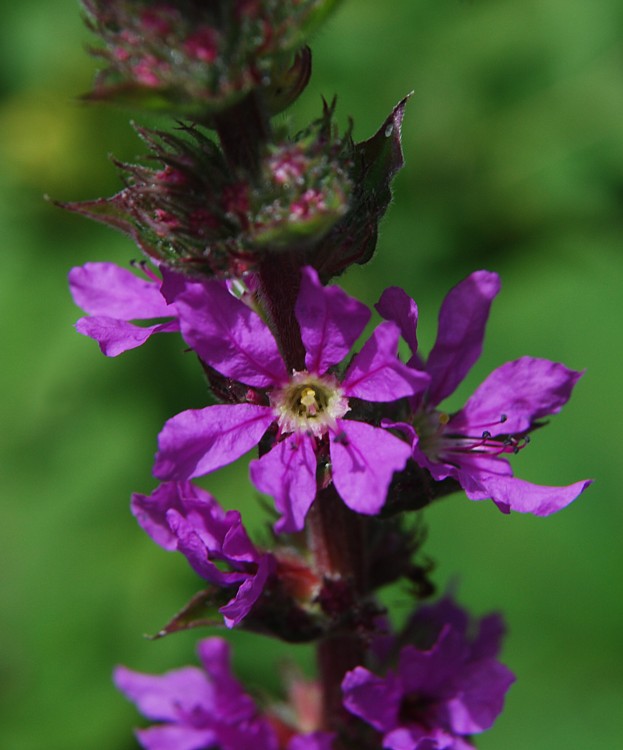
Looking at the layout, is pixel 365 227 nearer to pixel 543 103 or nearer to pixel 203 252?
pixel 203 252

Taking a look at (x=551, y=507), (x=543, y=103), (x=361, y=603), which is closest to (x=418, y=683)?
(x=361, y=603)

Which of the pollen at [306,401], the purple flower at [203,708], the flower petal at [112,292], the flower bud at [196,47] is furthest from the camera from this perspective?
the purple flower at [203,708]

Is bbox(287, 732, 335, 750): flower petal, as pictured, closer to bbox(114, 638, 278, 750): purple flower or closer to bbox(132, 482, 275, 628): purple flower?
bbox(114, 638, 278, 750): purple flower

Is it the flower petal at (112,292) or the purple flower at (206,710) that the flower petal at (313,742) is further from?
the flower petal at (112,292)

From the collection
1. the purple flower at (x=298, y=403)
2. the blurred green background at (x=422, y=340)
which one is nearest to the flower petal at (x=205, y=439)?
the purple flower at (x=298, y=403)

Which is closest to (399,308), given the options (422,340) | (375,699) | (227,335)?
(227,335)

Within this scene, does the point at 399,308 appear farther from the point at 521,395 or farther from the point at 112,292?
the point at 112,292

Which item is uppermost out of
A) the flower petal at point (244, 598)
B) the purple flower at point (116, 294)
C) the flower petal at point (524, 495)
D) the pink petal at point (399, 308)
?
the purple flower at point (116, 294)
